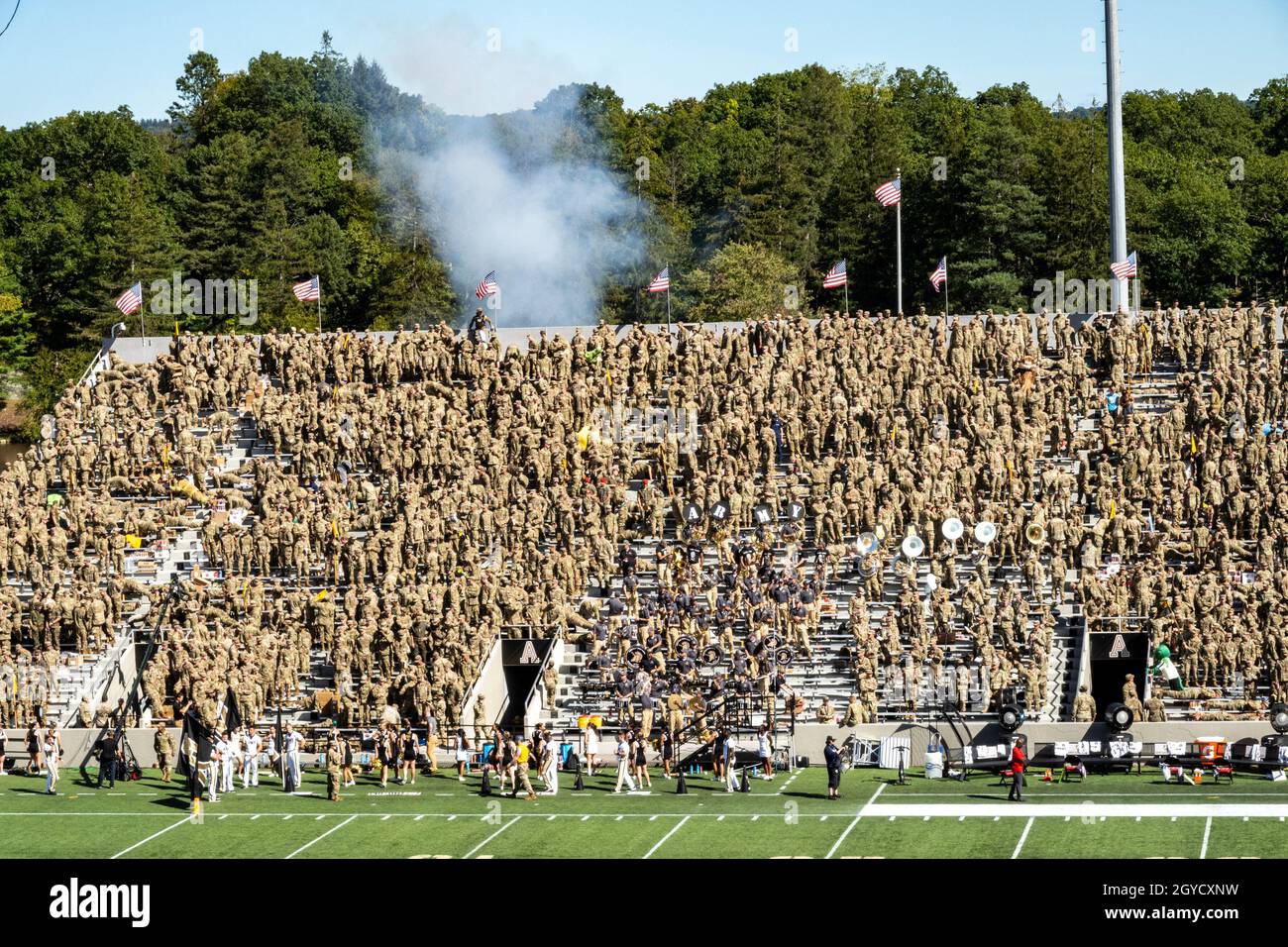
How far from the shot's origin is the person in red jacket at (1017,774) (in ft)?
99.6

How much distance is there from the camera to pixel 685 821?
29688mm

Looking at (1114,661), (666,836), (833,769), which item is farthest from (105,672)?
(1114,661)

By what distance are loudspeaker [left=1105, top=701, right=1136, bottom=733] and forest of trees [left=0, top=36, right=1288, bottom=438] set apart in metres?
33.7

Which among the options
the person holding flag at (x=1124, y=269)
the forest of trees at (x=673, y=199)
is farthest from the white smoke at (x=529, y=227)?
the person holding flag at (x=1124, y=269)

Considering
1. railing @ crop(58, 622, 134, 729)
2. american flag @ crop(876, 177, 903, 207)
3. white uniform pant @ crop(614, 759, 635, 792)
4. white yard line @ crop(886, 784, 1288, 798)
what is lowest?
white yard line @ crop(886, 784, 1288, 798)

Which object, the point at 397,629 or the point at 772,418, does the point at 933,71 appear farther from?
the point at 397,629

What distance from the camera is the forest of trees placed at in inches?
2640

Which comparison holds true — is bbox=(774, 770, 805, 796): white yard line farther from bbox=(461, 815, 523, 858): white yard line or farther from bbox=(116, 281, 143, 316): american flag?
bbox=(116, 281, 143, 316): american flag

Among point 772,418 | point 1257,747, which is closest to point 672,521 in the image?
point 772,418

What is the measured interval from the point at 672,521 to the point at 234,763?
10.7 meters

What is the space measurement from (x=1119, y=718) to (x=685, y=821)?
7.29 meters

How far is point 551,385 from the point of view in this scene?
44.5 m

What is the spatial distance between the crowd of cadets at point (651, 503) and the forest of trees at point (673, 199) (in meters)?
22.0

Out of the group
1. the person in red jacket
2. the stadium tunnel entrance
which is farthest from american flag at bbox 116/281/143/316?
the person in red jacket
